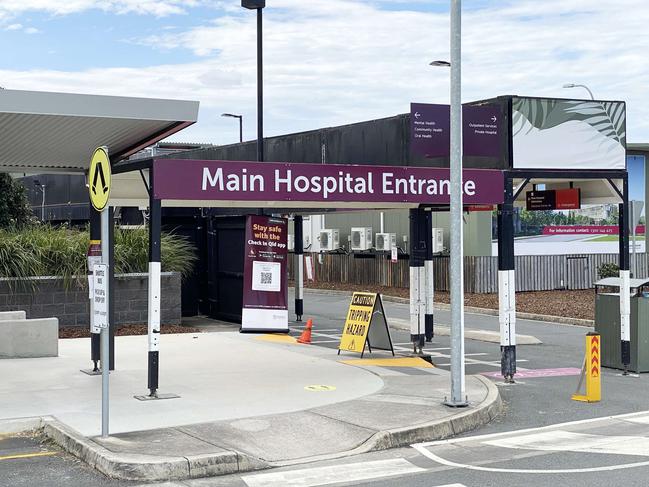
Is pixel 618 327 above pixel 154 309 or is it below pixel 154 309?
below

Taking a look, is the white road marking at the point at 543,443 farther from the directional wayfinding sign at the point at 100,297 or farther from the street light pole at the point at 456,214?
the directional wayfinding sign at the point at 100,297

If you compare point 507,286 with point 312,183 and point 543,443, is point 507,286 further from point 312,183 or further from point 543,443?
point 543,443

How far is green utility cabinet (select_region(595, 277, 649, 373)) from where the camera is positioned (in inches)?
600

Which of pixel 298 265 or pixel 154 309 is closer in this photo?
pixel 154 309

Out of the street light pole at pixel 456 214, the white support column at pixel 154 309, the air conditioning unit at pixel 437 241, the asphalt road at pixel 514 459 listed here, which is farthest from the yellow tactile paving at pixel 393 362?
the air conditioning unit at pixel 437 241

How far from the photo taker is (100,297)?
29.5ft

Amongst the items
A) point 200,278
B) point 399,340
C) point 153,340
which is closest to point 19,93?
point 153,340

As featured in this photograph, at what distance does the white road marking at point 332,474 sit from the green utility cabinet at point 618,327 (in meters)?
7.83

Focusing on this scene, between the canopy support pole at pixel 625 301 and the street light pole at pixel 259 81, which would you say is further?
the street light pole at pixel 259 81

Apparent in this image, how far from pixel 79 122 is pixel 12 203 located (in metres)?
18.6

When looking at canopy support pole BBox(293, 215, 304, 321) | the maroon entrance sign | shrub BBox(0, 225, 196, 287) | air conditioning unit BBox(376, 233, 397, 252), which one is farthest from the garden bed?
air conditioning unit BBox(376, 233, 397, 252)

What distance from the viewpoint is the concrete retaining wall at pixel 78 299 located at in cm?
1891

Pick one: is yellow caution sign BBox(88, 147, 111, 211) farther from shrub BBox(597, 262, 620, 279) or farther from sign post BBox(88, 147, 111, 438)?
shrub BBox(597, 262, 620, 279)

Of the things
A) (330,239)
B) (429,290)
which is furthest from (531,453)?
(330,239)
